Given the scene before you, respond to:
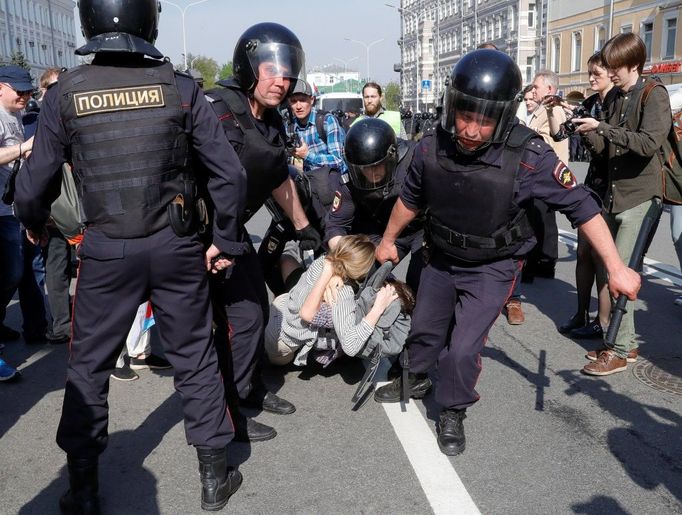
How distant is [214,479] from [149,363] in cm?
185

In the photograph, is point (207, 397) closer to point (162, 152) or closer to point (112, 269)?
point (112, 269)

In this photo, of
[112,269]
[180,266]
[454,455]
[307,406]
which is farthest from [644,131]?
[112,269]

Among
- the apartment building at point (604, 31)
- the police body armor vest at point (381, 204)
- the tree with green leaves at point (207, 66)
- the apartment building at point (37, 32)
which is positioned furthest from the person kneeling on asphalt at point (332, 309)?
the tree with green leaves at point (207, 66)

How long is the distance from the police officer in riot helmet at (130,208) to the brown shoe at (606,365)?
2.44 m

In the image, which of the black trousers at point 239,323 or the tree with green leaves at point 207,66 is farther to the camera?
the tree with green leaves at point 207,66

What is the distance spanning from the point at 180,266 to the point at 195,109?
0.62 metres

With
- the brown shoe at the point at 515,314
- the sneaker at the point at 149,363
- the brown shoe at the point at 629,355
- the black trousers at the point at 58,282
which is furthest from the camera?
the brown shoe at the point at 515,314


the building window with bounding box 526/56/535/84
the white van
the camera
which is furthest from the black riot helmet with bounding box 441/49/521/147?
the building window with bounding box 526/56/535/84

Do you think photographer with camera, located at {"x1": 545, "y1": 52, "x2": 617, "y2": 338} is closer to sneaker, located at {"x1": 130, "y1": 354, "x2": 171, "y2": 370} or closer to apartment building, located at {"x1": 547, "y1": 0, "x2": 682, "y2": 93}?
sneaker, located at {"x1": 130, "y1": 354, "x2": 171, "y2": 370}

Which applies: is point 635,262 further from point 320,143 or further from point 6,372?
point 320,143

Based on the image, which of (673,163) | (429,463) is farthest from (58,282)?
(673,163)

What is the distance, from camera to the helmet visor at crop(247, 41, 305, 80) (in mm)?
3268

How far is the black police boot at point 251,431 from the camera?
3.44m

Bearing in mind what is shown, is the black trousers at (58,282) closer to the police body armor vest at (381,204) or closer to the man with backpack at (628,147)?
the police body armor vest at (381,204)
